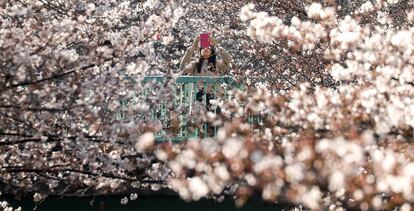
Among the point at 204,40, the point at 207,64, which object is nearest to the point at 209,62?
the point at 207,64

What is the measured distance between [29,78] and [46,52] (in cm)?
40

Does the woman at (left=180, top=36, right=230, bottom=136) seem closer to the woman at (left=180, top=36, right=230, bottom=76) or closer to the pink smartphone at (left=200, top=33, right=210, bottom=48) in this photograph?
the woman at (left=180, top=36, right=230, bottom=76)

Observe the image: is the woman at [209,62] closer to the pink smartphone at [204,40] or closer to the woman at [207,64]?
the woman at [207,64]

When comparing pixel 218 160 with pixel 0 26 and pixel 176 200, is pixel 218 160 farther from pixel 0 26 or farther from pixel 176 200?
pixel 176 200

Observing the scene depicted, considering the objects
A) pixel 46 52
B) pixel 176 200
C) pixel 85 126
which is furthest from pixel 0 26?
pixel 176 200

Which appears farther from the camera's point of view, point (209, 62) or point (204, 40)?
point (209, 62)

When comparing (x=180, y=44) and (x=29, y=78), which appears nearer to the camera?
(x=29, y=78)

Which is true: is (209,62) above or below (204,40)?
below

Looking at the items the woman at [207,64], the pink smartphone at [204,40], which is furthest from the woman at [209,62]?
the pink smartphone at [204,40]

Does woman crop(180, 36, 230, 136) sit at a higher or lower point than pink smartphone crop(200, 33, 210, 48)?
lower

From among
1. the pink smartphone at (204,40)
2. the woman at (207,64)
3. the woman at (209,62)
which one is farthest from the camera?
the pink smartphone at (204,40)

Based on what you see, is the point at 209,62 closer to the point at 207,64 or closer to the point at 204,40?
the point at 207,64

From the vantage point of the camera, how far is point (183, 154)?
5227 millimetres

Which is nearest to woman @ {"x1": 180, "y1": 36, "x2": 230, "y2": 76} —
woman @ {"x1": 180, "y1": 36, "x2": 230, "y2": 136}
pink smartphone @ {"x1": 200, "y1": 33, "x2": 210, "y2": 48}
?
woman @ {"x1": 180, "y1": 36, "x2": 230, "y2": 136}
